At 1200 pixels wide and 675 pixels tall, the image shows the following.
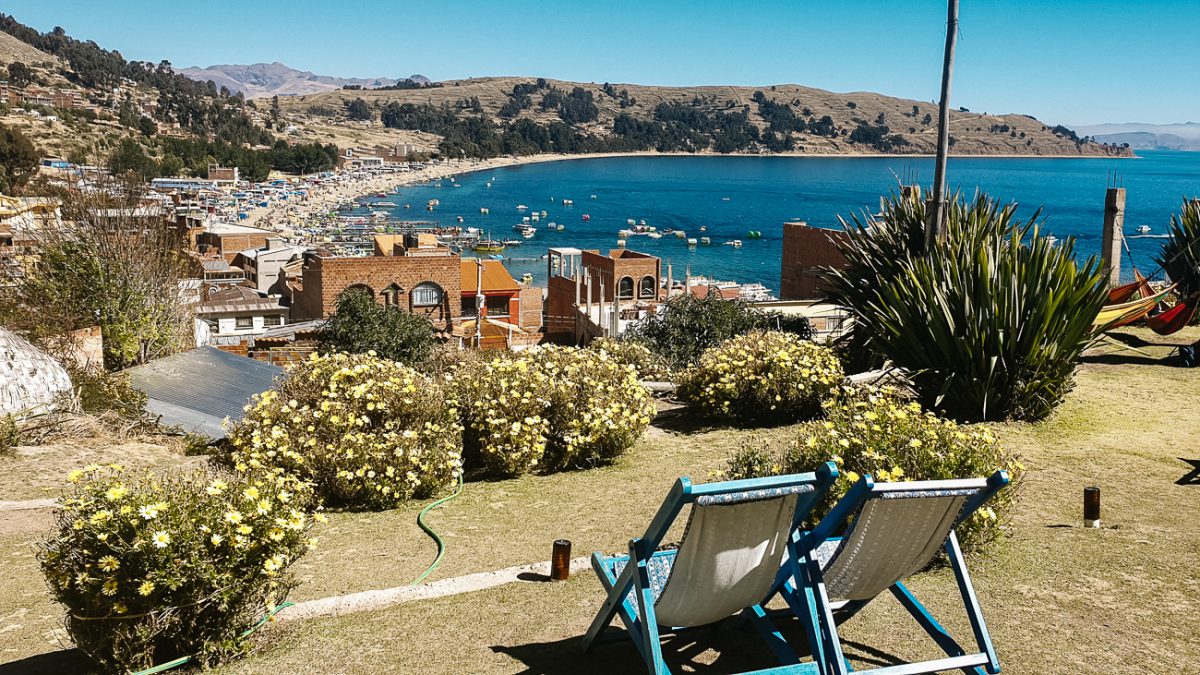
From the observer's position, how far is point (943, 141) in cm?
1012

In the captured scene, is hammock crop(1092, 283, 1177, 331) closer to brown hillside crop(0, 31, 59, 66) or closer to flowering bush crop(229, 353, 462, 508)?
flowering bush crop(229, 353, 462, 508)

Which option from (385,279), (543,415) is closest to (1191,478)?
(543,415)

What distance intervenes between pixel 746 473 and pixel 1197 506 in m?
2.83

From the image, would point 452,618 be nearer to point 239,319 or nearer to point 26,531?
point 26,531

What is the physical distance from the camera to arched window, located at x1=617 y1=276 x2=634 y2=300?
48.1 meters

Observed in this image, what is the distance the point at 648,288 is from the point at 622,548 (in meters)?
44.0

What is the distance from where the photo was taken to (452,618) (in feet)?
15.1

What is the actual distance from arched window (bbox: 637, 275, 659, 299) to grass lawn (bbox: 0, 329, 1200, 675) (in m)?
40.9

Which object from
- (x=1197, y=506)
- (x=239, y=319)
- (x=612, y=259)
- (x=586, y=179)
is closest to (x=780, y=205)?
(x=586, y=179)

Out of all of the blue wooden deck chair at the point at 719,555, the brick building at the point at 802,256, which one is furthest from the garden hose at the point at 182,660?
the brick building at the point at 802,256

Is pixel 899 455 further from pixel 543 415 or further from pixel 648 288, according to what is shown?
pixel 648 288

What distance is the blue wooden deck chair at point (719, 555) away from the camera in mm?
3213

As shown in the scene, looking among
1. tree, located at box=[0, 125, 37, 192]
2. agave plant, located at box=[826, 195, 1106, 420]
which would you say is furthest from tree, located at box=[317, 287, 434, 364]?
tree, located at box=[0, 125, 37, 192]

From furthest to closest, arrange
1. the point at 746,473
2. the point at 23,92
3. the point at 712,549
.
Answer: the point at 23,92, the point at 746,473, the point at 712,549
